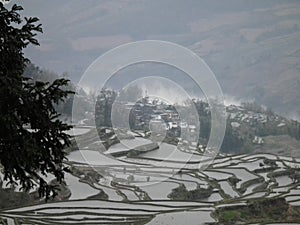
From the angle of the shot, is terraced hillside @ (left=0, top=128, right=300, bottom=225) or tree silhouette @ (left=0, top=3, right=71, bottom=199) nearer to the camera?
tree silhouette @ (left=0, top=3, right=71, bottom=199)

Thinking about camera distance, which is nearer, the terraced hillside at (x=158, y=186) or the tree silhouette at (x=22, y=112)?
the tree silhouette at (x=22, y=112)

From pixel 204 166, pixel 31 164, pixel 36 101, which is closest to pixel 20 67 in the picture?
pixel 36 101

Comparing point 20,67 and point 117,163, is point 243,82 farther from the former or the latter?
A: point 20,67

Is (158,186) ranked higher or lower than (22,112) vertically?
lower
